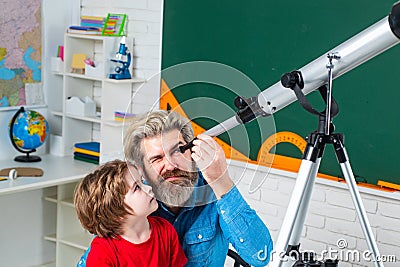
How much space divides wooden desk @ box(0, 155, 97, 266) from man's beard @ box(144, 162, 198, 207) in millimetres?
1867

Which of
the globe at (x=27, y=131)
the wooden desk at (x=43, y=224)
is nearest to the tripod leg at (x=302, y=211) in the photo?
the wooden desk at (x=43, y=224)

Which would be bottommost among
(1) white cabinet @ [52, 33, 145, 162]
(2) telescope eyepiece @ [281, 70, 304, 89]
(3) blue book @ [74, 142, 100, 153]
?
(3) blue book @ [74, 142, 100, 153]

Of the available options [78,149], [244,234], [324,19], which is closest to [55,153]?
[78,149]

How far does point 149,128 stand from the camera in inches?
55.5

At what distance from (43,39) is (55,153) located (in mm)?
599

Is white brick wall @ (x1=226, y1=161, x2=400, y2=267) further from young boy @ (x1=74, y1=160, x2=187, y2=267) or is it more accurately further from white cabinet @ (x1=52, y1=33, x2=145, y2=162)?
young boy @ (x1=74, y1=160, x2=187, y2=267)

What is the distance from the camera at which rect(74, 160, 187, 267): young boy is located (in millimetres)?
1695

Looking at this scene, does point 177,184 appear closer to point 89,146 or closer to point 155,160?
point 155,160

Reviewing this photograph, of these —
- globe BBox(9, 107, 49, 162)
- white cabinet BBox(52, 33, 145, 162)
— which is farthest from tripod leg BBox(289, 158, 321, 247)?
globe BBox(9, 107, 49, 162)

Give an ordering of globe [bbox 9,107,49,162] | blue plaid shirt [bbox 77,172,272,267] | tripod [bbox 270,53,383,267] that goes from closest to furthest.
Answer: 1. tripod [bbox 270,53,383,267]
2. blue plaid shirt [bbox 77,172,272,267]
3. globe [bbox 9,107,49,162]

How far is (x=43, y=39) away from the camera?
3.46m

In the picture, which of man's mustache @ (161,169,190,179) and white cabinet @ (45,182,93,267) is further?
white cabinet @ (45,182,93,267)

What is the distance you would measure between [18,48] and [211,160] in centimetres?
218

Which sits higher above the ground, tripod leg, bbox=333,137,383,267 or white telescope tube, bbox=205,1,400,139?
white telescope tube, bbox=205,1,400,139
